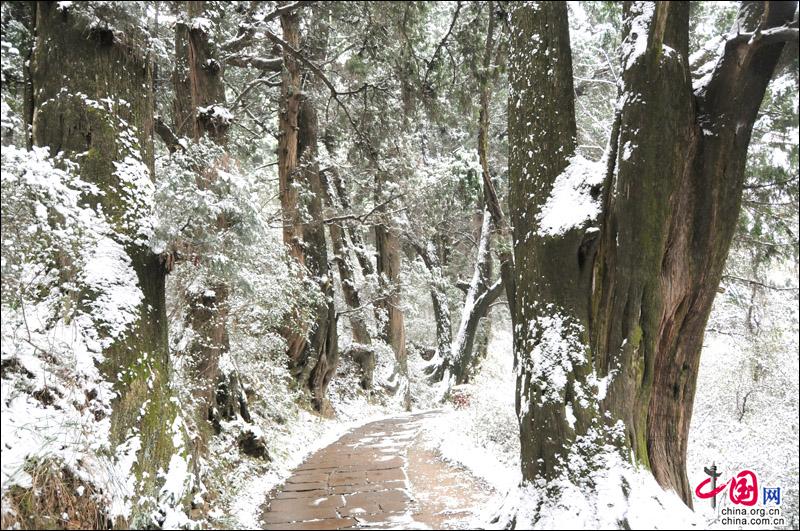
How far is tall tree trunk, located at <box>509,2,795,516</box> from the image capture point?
433 cm

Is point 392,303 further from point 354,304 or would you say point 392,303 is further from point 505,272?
point 505,272

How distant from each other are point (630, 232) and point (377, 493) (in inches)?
152

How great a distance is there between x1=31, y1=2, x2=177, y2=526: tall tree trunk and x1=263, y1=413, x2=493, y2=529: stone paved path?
1609mm

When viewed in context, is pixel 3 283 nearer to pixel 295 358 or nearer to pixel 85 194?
pixel 85 194

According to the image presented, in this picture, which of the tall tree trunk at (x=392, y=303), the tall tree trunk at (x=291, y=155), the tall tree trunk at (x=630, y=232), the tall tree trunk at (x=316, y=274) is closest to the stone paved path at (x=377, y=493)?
the tall tree trunk at (x=630, y=232)

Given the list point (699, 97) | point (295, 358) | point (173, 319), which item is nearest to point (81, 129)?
point (173, 319)

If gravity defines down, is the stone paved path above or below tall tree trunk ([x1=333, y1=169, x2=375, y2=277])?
below

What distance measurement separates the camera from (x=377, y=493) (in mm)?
6141

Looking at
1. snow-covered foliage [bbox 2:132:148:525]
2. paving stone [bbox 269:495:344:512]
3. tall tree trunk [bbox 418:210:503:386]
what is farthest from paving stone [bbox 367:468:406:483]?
tall tree trunk [bbox 418:210:503:386]

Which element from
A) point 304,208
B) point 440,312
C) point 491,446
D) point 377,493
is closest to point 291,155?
point 304,208

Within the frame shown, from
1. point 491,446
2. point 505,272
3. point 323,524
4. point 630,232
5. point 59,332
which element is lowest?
point 323,524

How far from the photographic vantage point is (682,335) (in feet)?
16.5

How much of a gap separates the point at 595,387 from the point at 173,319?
4.80 m

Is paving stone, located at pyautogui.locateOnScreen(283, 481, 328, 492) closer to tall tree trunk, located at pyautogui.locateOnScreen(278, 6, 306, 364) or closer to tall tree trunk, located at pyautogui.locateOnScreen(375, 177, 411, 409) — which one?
tall tree trunk, located at pyautogui.locateOnScreen(278, 6, 306, 364)
